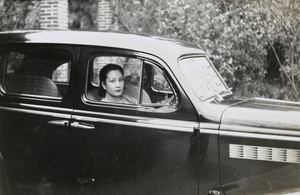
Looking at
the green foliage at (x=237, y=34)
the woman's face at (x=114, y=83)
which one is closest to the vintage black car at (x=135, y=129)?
the woman's face at (x=114, y=83)

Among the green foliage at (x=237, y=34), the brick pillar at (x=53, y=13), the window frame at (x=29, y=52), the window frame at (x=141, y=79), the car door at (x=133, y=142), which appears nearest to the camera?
the car door at (x=133, y=142)

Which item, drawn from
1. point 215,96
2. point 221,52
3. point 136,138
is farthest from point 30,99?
point 221,52

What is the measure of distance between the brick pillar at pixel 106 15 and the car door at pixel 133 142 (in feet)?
16.1

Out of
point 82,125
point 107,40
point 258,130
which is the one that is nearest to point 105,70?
point 107,40

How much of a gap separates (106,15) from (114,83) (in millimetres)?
5045

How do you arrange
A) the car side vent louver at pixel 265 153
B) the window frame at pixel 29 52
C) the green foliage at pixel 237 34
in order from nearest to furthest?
the car side vent louver at pixel 265 153 < the window frame at pixel 29 52 < the green foliage at pixel 237 34

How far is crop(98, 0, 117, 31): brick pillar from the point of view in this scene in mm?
8008

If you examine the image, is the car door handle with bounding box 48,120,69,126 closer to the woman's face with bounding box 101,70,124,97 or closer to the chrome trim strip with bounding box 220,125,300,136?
the woman's face with bounding box 101,70,124,97

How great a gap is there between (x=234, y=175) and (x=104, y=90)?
141 centimetres

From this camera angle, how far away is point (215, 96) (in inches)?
132

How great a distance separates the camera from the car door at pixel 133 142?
9.76ft

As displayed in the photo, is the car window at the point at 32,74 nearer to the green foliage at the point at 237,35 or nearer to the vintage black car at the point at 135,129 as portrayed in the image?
the vintage black car at the point at 135,129

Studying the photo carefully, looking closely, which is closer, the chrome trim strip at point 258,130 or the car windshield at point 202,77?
the chrome trim strip at point 258,130

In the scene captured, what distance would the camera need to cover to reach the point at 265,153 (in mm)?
2854
